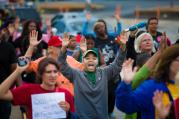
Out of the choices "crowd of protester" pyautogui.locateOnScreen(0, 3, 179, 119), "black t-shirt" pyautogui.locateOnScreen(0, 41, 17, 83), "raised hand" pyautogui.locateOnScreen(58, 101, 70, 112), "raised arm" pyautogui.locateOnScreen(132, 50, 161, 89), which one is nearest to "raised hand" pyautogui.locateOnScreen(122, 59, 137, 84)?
"crowd of protester" pyautogui.locateOnScreen(0, 3, 179, 119)

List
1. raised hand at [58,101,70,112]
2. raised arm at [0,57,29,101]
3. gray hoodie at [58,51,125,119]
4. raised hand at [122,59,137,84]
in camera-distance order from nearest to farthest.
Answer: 1. raised hand at [122,59,137,84]
2. raised arm at [0,57,29,101]
3. raised hand at [58,101,70,112]
4. gray hoodie at [58,51,125,119]

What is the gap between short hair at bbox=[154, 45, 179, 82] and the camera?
180 inches

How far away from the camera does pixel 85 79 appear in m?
6.66

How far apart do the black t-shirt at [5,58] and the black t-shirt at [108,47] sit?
2.05m

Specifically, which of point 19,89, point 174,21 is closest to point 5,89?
point 19,89

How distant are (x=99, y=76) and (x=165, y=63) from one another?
219 cm

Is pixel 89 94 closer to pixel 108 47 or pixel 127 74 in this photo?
pixel 127 74

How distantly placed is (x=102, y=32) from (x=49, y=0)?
44066 millimetres

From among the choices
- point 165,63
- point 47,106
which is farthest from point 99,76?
point 165,63

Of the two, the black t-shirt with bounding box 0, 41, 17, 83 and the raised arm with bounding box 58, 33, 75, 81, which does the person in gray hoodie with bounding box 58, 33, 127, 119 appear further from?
the black t-shirt with bounding box 0, 41, 17, 83

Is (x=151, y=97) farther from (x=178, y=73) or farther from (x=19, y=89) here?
(x=19, y=89)

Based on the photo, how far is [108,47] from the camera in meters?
9.75

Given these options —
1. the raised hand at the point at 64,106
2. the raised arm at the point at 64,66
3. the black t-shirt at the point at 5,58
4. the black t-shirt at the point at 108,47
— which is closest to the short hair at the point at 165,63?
the raised hand at the point at 64,106

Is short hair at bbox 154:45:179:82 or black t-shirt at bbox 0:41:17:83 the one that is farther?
black t-shirt at bbox 0:41:17:83
